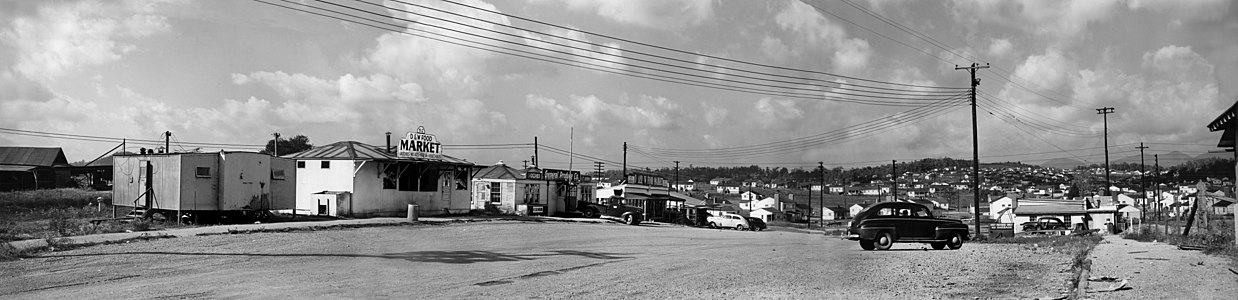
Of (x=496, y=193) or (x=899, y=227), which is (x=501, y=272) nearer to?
(x=899, y=227)

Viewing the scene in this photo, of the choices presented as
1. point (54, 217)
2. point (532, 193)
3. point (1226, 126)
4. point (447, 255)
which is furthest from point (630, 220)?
point (1226, 126)

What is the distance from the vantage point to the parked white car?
178ft

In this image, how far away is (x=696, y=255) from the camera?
21.1 m

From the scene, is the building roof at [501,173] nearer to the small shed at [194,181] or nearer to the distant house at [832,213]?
the small shed at [194,181]

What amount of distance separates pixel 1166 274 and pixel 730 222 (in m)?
41.1

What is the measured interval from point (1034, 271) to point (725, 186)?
7134 inches

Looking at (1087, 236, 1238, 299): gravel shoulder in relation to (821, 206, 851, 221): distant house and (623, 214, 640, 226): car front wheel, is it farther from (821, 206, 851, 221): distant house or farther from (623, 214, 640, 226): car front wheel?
(821, 206, 851, 221): distant house

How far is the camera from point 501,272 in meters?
16.4

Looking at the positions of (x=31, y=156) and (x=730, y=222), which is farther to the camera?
(x=31, y=156)

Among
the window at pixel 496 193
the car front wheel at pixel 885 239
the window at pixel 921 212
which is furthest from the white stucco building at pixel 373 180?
the window at pixel 921 212

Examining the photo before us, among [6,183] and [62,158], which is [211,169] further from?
[62,158]

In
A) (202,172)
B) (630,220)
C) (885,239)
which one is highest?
(202,172)

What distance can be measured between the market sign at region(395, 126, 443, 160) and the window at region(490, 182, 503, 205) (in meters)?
9.19

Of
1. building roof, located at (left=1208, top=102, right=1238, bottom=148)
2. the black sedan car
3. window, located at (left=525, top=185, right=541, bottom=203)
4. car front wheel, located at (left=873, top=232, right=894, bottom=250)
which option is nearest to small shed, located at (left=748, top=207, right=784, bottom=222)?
window, located at (left=525, top=185, right=541, bottom=203)
